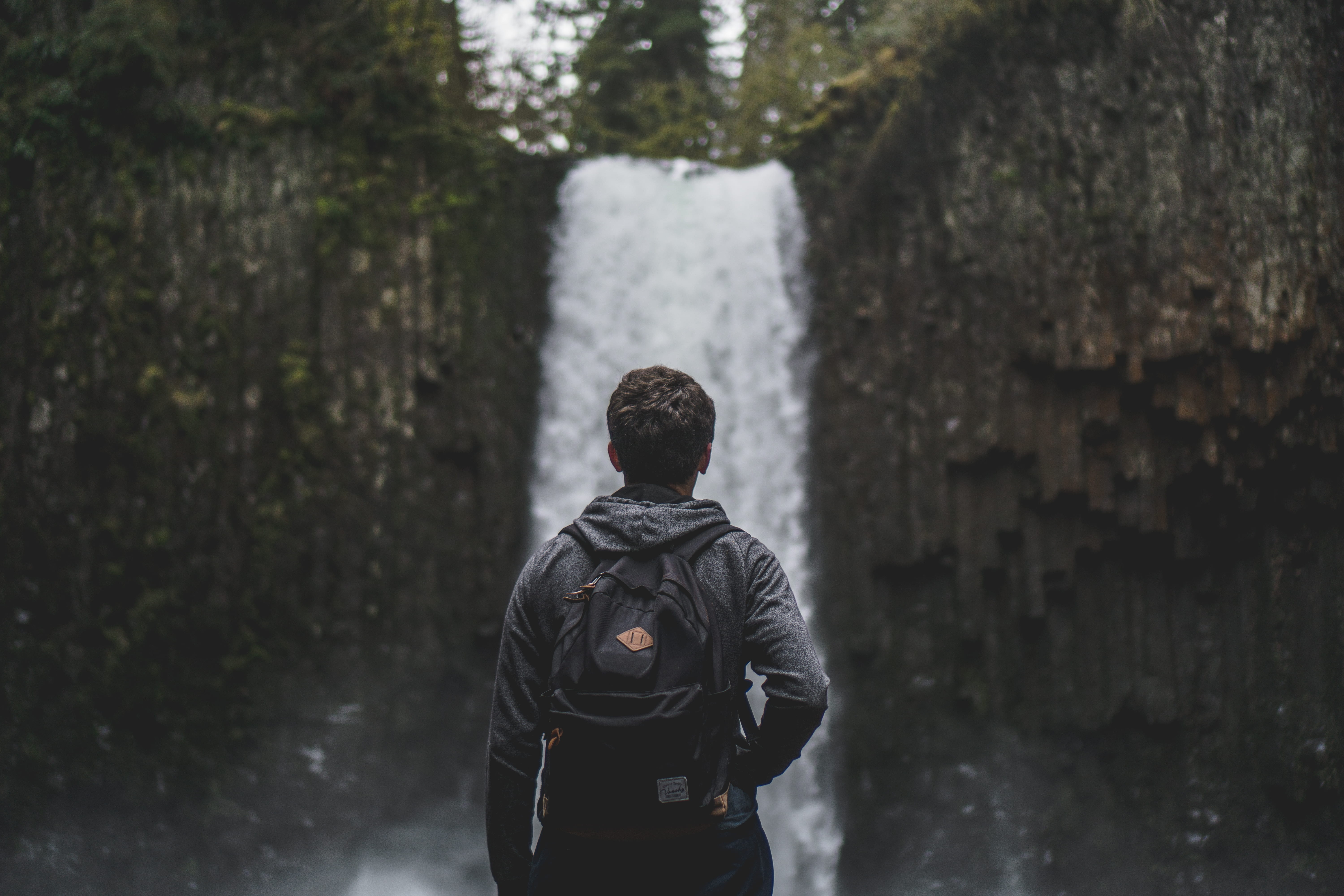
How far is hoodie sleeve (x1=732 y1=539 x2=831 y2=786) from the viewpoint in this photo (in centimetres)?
175

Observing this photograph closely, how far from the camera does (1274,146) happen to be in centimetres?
596

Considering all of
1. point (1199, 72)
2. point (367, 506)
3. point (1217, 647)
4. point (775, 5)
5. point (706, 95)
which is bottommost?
point (1217, 647)

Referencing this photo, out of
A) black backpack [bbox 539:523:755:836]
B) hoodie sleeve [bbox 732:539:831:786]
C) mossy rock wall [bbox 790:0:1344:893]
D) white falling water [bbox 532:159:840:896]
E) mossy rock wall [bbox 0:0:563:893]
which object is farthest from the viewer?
Result: white falling water [bbox 532:159:840:896]

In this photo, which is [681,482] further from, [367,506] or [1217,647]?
[1217,647]

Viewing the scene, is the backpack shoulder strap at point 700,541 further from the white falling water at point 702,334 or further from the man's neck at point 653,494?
the white falling water at point 702,334

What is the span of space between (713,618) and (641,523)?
9.8 inches

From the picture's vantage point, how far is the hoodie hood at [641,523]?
71.2 inches

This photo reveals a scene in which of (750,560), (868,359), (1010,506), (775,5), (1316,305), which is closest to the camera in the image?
(750,560)

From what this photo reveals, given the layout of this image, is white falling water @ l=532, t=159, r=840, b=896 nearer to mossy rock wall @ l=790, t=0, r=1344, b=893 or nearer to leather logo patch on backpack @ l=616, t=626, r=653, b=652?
mossy rock wall @ l=790, t=0, r=1344, b=893

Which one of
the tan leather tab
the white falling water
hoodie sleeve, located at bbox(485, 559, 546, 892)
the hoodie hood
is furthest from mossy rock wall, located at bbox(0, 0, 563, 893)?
the tan leather tab

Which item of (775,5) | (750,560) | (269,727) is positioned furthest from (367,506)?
(775,5)

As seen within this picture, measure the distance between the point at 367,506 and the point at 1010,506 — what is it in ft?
15.7

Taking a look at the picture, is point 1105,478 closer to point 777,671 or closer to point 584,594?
point 777,671

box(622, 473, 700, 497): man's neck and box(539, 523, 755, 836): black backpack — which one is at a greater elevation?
box(622, 473, 700, 497): man's neck
